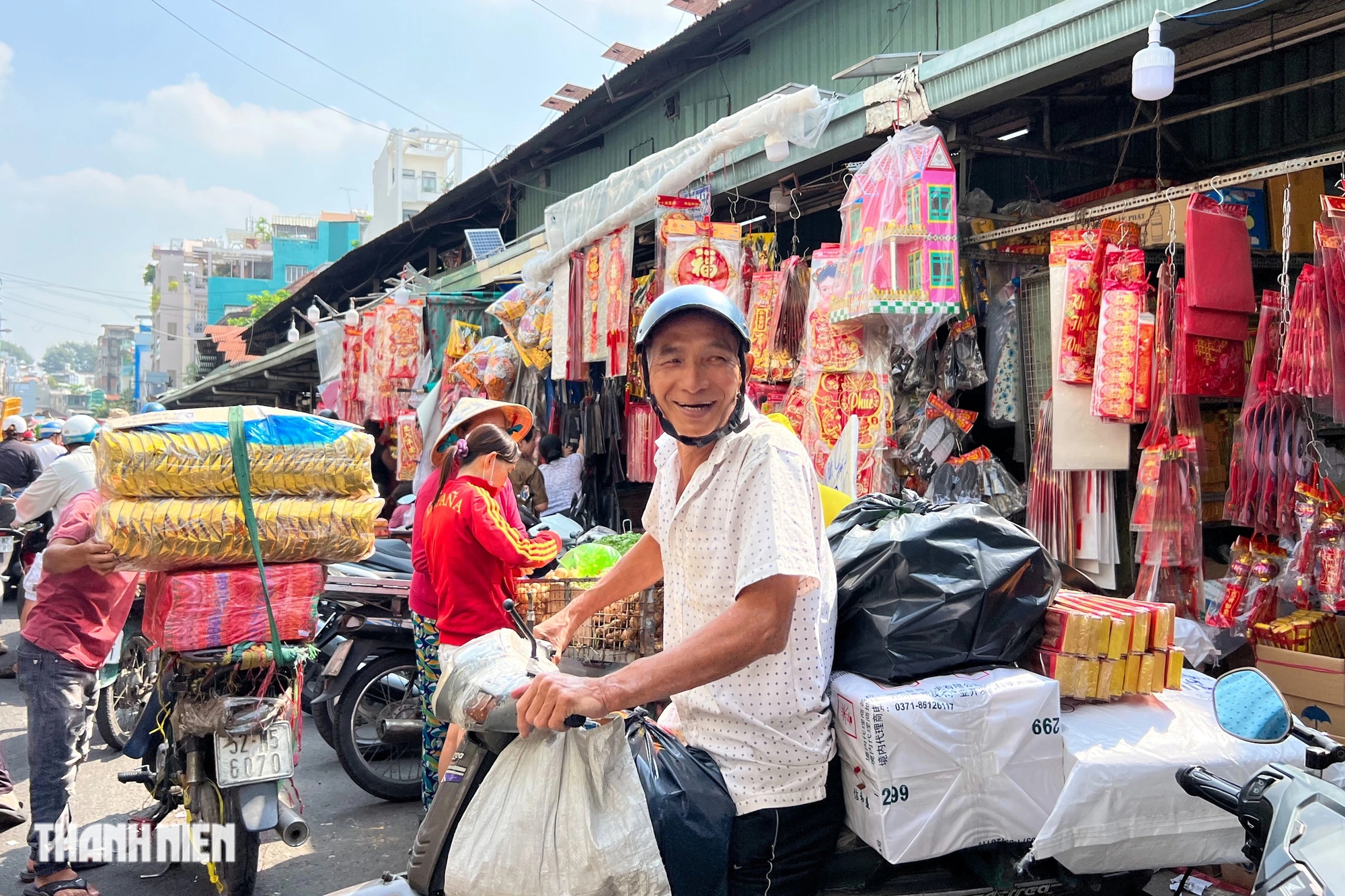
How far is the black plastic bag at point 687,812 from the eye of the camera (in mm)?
1902

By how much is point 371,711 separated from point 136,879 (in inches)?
51.5

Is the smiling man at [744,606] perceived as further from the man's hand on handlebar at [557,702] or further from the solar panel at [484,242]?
the solar panel at [484,242]

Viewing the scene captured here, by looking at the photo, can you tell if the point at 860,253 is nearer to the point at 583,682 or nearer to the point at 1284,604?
the point at 1284,604

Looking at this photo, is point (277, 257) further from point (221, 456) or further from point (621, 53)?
Result: point (221, 456)

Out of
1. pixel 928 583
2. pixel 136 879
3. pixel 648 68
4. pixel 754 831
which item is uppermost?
pixel 648 68

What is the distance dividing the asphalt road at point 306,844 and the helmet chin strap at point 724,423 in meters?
3.05

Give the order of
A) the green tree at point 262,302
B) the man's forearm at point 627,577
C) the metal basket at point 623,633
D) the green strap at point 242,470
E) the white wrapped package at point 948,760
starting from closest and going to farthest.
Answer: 1. the white wrapped package at point 948,760
2. the man's forearm at point 627,577
3. the green strap at point 242,470
4. the metal basket at point 623,633
5. the green tree at point 262,302

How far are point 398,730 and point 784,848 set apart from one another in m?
3.50

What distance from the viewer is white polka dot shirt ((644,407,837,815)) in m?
1.97

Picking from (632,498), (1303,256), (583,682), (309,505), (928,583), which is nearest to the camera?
(583,682)

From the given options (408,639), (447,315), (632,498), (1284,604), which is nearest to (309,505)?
(408,639)

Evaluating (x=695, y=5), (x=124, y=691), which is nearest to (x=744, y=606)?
(x=124, y=691)

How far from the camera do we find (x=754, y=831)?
2.02 m

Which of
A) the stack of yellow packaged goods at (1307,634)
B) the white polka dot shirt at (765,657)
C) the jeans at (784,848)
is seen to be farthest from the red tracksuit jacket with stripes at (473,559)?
the stack of yellow packaged goods at (1307,634)
